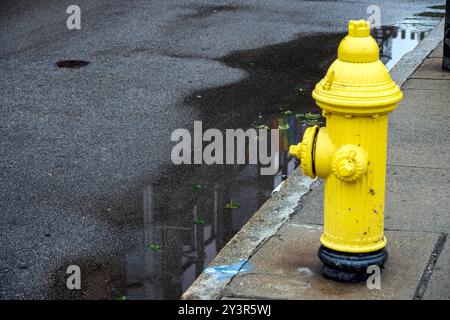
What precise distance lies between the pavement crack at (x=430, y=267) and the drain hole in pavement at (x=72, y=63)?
6.04 metres

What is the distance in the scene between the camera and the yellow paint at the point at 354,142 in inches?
177

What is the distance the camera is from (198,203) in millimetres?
6391

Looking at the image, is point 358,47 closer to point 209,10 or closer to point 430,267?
point 430,267

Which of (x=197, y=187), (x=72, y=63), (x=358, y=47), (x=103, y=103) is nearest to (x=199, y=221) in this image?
(x=197, y=187)

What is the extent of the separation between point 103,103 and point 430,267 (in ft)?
15.6

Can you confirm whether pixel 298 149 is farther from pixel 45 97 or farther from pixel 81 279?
pixel 45 97

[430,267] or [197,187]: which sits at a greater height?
[197,187]

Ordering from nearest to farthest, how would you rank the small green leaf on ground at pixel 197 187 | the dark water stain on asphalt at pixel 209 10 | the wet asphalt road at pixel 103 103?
the wet asphalt road at pixel 103 103 → the small green leaf on ground at pixel 197 187 → the dark water stain on asphalt at pixel 209 10

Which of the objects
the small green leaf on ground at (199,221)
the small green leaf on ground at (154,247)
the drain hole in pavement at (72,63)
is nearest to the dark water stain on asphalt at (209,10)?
the drain hole in pavement at (72,63)

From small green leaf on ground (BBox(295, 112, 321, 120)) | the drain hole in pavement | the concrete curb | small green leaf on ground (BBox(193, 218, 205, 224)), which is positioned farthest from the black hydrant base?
the drain hole in pavement

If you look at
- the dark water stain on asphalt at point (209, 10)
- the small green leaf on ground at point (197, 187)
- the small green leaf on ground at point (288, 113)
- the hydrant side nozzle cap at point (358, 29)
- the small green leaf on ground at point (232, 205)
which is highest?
the dark water stain on asphalt at point (209, 10)

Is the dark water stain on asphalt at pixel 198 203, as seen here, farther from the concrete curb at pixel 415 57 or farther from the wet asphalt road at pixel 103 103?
the concrete curb at pixel 415 57

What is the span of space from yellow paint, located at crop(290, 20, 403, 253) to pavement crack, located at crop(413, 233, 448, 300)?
0.30 metres
